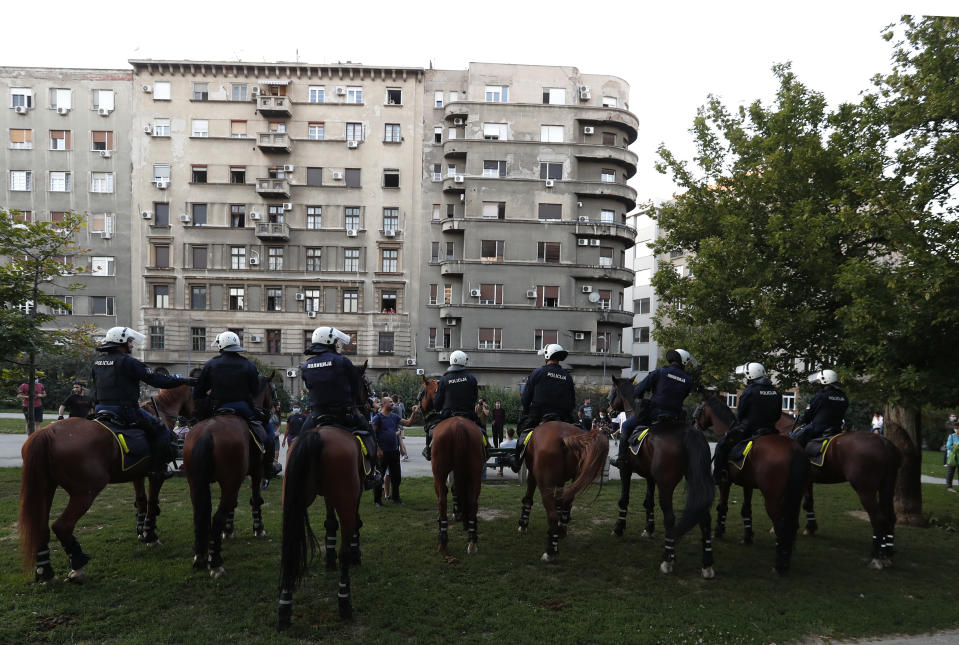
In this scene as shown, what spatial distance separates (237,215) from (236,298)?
20.2 feet

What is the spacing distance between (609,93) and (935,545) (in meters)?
41.3

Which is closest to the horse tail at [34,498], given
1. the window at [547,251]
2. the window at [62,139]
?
the window at [547,251]

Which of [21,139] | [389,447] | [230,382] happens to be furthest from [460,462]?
[21,139]

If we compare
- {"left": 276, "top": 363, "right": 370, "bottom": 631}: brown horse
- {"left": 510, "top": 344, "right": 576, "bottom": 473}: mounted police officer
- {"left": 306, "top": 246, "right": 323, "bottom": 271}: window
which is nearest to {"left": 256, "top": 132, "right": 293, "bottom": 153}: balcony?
{"left": 306, "top": 246, "right": 323, "bottom": 271}: window

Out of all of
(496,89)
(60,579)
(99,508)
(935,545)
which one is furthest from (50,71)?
(935,545)

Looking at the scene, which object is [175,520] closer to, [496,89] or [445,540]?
[445,540]

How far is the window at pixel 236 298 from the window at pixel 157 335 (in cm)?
528

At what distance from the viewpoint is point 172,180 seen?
4394cm

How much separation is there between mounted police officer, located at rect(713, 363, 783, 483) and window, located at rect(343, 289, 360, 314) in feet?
122

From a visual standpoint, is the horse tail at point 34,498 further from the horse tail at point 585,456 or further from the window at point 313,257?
the window at point 313,257

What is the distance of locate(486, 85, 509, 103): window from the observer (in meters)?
44.8

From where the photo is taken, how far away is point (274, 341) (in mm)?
44156

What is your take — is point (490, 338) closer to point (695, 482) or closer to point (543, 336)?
point (543, 336)

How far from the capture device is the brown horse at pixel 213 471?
24.6 feet
